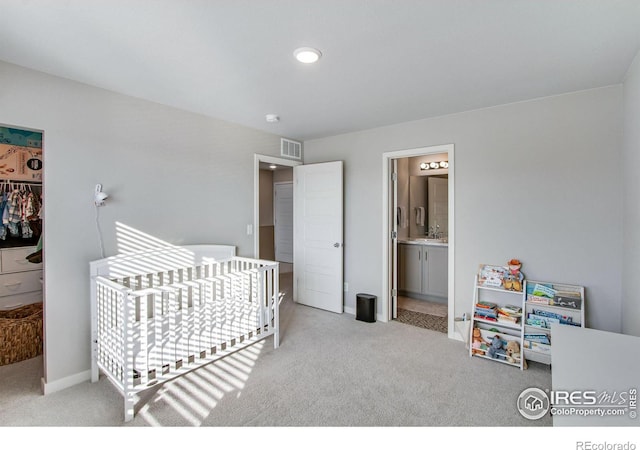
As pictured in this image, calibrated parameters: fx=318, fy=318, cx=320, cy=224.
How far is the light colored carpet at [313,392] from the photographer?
Result: 2.03 metres

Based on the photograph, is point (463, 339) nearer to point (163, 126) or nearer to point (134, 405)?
point (134, 405)

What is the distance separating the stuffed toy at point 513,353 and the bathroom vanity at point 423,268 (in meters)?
1.73

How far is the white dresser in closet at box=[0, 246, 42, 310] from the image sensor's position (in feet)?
11.6

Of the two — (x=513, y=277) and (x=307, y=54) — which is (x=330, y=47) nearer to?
(x=307, y=54)

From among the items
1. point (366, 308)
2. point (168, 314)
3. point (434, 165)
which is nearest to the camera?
point (168, 314)

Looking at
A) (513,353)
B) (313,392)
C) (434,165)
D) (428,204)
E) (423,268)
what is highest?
(434,165)

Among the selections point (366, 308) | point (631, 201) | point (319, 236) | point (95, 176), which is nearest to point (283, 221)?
point (319, 236)

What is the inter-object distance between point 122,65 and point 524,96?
3.21 meters

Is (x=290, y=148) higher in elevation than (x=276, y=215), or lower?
higher

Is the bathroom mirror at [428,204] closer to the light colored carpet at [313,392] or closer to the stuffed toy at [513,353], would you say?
the light colored carpet at [313,392]

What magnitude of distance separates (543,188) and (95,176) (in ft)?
12.6

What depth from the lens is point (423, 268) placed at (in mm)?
4715

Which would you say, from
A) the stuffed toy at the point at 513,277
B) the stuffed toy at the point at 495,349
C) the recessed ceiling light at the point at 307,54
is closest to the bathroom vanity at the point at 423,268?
the stuffed toy at the point at 513,277
